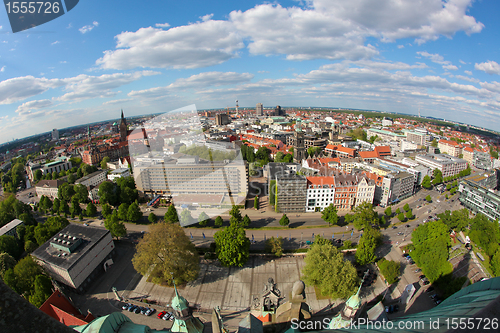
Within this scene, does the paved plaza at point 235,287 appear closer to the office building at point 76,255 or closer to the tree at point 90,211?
the office building at point 76,255

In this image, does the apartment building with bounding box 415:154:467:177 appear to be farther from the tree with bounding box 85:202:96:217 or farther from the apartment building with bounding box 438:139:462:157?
the tree with bounding box 85:202:96:217

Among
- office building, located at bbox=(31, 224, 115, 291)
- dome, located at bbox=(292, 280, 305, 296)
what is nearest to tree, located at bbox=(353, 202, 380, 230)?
dome, located at bbox=(292, 280, 305, 296)

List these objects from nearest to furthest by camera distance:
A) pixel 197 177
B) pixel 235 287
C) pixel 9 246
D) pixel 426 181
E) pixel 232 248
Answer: pixel 235 287
pixel 232 248
pixel 9 246
pixel 197 177
pixel 426 181

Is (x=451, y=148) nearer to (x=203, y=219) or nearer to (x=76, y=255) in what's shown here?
(x=203, y=219)

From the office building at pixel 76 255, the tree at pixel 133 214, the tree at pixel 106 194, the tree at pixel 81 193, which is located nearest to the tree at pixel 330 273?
the office building at pixel 76 255

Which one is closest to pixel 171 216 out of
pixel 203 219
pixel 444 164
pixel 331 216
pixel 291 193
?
pixel 203 219

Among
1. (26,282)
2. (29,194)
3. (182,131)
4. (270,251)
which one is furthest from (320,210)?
(29,194)

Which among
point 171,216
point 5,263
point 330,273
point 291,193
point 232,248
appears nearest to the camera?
point 330,273
